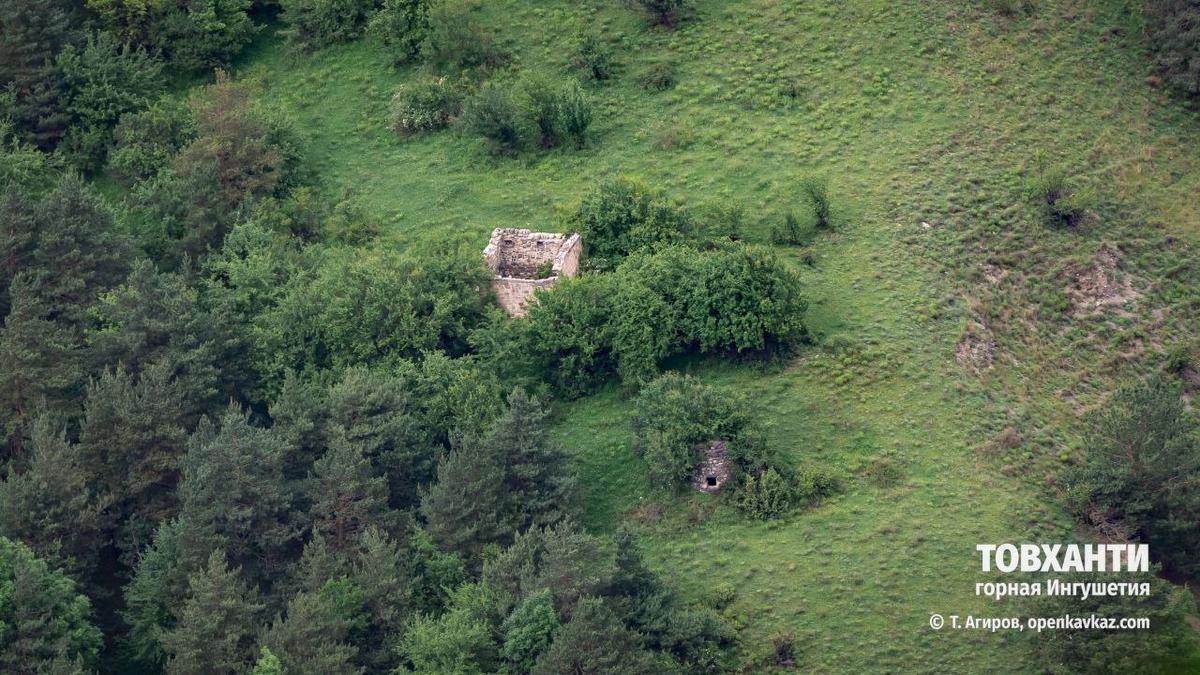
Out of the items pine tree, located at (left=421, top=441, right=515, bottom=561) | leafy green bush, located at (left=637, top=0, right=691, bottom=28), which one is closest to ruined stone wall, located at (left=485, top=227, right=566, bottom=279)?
pine tree, located at (left=421, top=441, right=515, bottom=561)

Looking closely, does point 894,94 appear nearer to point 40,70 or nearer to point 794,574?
A: point 794,574

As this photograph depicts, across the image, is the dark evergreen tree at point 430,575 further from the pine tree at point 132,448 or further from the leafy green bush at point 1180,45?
the leafy green bush at point 1180,45

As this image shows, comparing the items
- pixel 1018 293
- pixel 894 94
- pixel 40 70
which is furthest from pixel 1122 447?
pixel 40 70

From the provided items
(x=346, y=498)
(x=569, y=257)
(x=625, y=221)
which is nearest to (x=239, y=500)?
(x=346, y=498)

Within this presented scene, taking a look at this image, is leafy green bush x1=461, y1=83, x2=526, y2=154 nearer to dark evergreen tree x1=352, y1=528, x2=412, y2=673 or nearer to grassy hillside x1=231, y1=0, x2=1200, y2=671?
grassy hillside x1=231, y1=0, x2=1200, y2=671

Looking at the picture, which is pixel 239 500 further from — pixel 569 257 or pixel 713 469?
pixel 569 257

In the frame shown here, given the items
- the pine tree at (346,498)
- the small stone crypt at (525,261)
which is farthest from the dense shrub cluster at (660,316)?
the pine tree at (346,498)
